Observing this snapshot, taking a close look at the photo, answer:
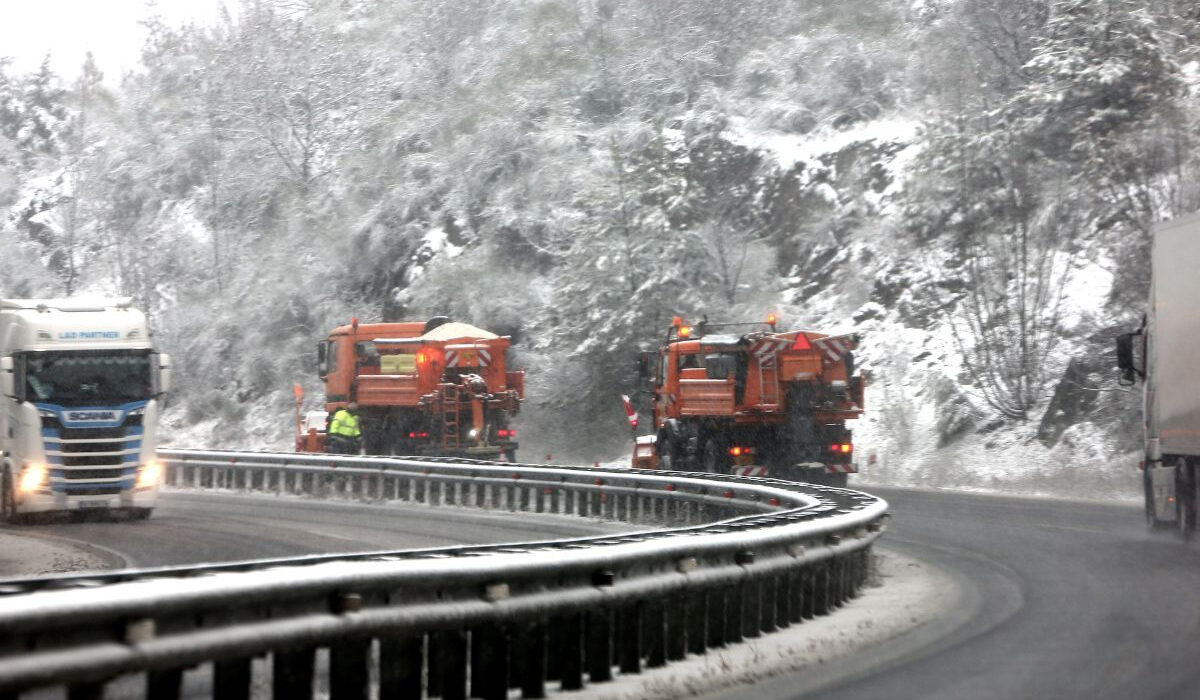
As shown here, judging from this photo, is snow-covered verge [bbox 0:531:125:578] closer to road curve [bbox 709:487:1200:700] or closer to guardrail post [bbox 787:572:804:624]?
guardrail post [bbox 787:572:804:624]

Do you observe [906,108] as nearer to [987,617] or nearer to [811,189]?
[811,189]

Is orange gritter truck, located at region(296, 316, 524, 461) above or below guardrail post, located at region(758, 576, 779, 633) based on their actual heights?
above

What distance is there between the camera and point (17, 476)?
23.2 metres

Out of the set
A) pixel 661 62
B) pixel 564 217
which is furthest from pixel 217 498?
pixel 661 62

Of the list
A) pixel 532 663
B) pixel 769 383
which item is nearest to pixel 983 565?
pixel 532 663

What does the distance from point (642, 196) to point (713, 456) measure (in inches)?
706

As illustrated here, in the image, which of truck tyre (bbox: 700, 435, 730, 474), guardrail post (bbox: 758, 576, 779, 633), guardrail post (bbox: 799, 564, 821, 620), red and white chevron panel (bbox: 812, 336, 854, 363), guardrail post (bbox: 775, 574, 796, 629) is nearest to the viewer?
guardrail post (bbox: 758, 576, 779, 633)

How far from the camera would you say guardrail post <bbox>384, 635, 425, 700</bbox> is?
296 inches

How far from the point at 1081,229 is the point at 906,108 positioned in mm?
15709

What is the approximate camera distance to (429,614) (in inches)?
301

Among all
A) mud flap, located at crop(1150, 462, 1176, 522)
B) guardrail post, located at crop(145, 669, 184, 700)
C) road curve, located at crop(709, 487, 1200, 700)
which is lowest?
road curve, located at crop(709, 487, 1200, 700)

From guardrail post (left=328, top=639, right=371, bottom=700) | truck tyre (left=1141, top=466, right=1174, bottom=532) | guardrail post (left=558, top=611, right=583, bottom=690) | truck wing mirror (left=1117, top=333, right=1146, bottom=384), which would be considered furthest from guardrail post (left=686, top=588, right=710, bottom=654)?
truck wing mirror (left=1117, top=333, right=1146, bottom=384)

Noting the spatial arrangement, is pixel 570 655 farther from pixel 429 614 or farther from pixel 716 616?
pixel 716 616

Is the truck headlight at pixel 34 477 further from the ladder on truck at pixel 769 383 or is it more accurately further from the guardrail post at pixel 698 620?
the guardrail post at pixel 698 620
